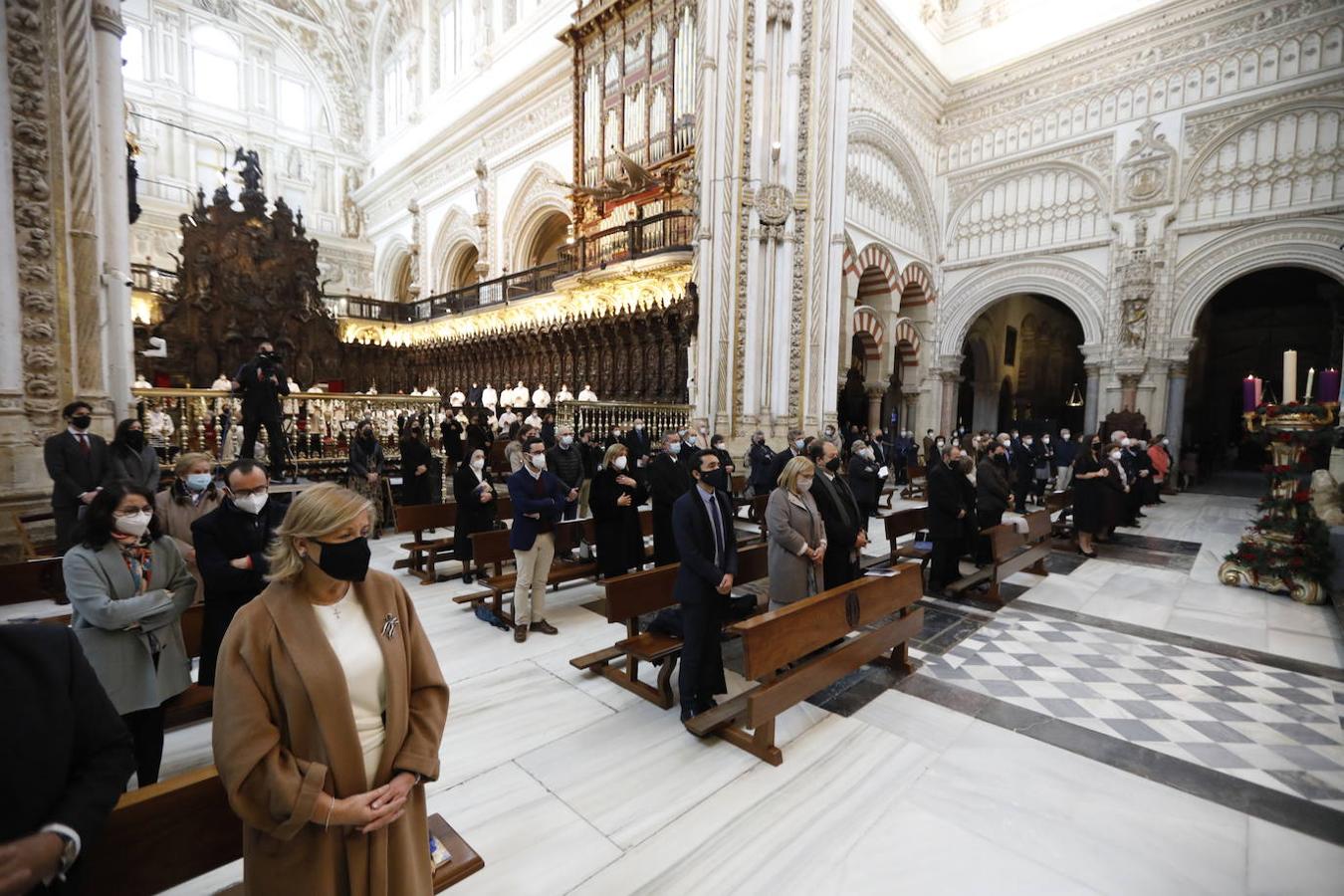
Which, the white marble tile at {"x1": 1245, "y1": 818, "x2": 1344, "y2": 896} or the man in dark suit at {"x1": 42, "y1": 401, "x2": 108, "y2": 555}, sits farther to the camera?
the man in dark suit at {"x1": 42, "y1": 401, "x2": 108, "y2": 555}

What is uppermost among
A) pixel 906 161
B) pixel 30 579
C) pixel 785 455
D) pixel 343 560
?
pixel 906 161

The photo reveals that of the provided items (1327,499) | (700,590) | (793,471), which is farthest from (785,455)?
(1327,499)

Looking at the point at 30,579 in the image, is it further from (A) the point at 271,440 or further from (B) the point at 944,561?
(B) the point at 944,561

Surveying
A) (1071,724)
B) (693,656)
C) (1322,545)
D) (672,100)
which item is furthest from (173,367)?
(1322,545)

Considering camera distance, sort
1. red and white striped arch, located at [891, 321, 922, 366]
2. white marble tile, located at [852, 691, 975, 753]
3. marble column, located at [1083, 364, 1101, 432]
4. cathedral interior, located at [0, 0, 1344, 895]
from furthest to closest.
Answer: red and white striped arch, located at [891, 321, 922, 366]
marble column, located at [1083, 364, 1101, 432]
white marble tile, located at [852, 691, 975, 753]
cathedral interior, located at [0, 0, 1344, 895]

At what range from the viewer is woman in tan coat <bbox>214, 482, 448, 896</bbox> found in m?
1.33

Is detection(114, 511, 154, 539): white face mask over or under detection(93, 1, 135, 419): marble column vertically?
under

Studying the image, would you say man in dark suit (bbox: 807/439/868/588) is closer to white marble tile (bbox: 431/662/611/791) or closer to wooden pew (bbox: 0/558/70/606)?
white marble tile (bbox: 431/662/611/791)

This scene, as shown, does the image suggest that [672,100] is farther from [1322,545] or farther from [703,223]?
[1322,545]

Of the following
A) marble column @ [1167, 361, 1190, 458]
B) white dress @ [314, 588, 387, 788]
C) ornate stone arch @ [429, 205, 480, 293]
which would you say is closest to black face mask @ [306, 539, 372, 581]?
white dress @ [314, 588, 387, 788]

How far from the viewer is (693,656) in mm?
3283

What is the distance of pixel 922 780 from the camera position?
2854mm

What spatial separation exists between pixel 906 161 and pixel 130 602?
59.1 ft

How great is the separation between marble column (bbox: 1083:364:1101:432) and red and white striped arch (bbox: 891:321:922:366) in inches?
169
